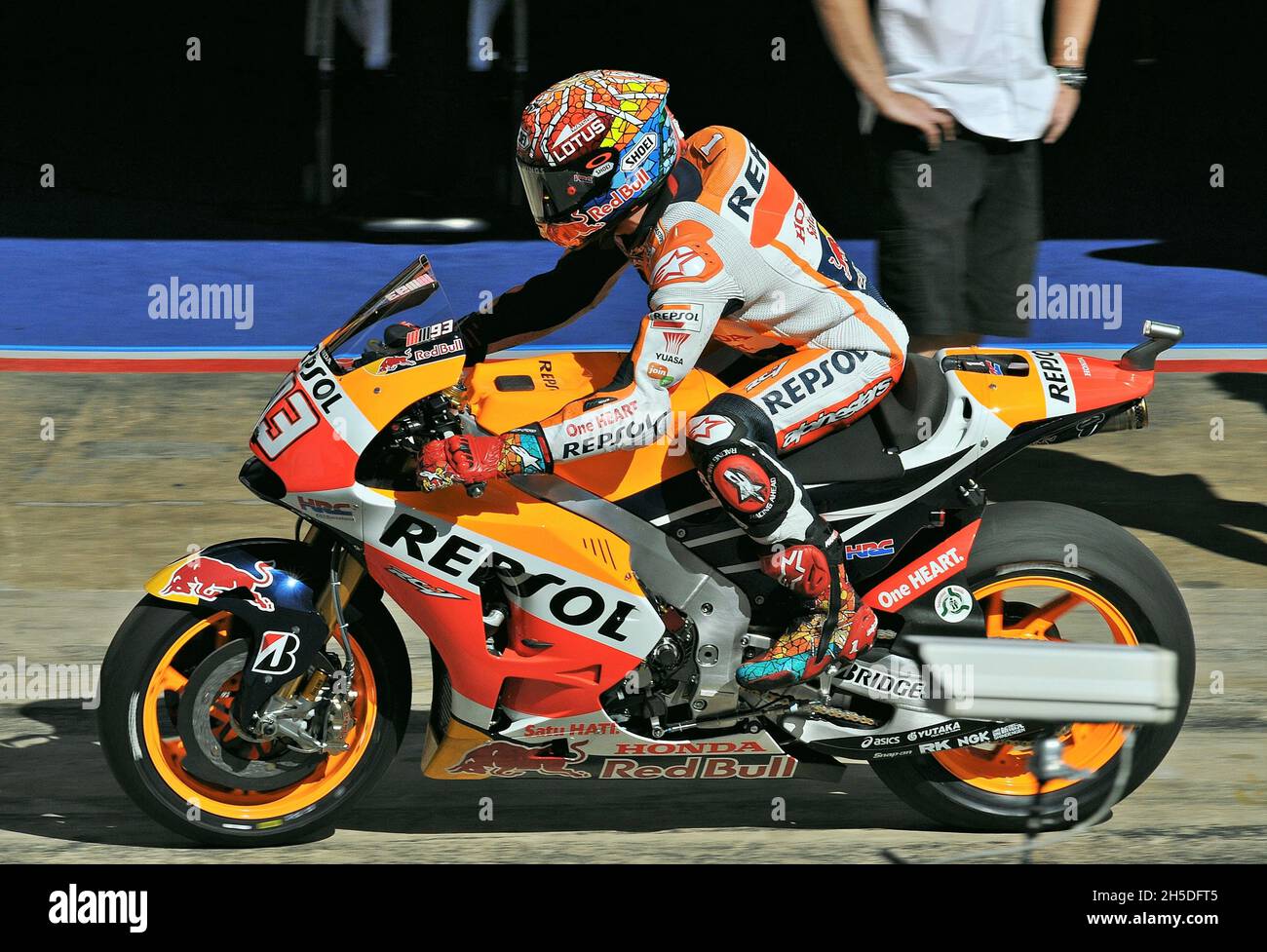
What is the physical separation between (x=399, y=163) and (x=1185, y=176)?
5275 mm

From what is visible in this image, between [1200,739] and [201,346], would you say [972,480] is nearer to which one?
[1200,739]

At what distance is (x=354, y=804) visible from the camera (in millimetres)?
4633

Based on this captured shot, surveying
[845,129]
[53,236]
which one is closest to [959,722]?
[53,236]

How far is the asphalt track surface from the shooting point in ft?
15.3

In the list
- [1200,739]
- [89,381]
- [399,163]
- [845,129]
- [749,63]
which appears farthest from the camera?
[749,63]

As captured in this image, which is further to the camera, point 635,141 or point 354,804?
point 354,804

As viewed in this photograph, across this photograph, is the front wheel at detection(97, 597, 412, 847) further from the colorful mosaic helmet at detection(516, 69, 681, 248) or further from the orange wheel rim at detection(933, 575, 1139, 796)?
the orange wheel rim at detection(933, 575, 1139, 796)

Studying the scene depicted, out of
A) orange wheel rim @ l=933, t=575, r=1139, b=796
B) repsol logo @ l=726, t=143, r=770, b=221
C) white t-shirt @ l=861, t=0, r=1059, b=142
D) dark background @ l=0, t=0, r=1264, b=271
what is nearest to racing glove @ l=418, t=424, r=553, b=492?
repsol logo @ l=726, t=143, r=770, b=221

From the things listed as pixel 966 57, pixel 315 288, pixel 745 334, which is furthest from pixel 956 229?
pixel 315 288

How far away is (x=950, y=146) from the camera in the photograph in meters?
6.09

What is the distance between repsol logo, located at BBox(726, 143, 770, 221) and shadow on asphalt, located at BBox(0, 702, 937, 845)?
1590 millimetres

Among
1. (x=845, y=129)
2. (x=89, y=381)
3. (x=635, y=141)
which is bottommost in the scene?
(x=89, y=381)

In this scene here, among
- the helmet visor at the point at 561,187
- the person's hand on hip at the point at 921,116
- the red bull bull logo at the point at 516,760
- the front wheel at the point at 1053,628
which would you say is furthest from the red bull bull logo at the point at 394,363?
the person's hand on hip at the point at 921,116
